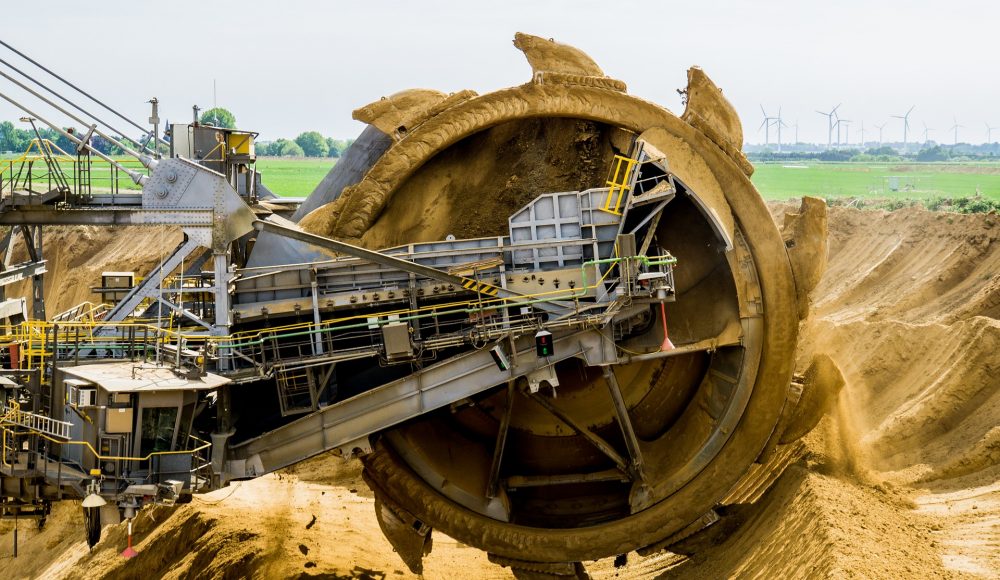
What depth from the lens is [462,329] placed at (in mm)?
15930

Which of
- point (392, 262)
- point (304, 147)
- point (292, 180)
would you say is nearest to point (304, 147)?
point (304, 147)

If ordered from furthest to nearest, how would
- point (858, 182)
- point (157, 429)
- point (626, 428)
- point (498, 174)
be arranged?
point (858, 182), point (498, 174), point (626, 428), point (157, 429)

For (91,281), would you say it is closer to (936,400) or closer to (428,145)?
(428,145)

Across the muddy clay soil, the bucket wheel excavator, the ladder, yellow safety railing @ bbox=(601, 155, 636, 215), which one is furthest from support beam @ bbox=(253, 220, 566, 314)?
the muddy clay soil

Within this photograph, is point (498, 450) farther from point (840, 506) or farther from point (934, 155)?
point (934, 155)

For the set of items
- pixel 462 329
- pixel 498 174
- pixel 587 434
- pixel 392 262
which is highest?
pixel 498 174

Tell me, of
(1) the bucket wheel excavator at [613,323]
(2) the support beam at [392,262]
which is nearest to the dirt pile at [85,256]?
(1) the bucket wheel excavator at [613,323]

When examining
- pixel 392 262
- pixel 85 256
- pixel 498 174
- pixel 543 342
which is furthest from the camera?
pixel 85 256

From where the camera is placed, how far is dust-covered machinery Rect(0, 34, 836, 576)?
48.6 ft

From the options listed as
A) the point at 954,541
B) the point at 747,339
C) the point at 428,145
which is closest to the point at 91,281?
the point at 428,145

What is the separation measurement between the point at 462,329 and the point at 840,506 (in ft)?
17.3

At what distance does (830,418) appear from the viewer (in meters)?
17.9

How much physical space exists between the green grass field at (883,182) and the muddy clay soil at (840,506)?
2967 cm

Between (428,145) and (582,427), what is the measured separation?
4654 millimetres
